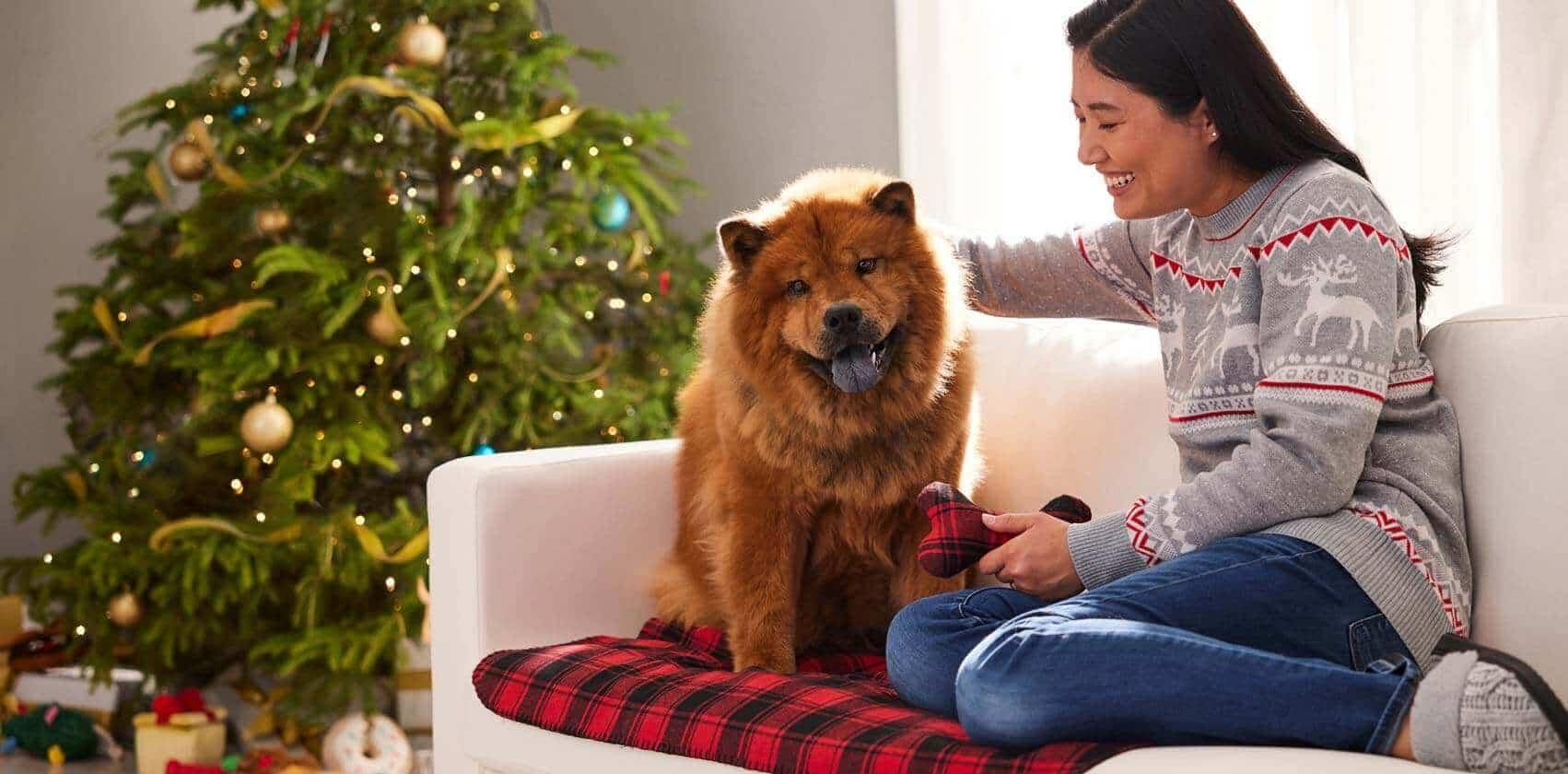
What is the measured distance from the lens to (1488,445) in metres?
1.62

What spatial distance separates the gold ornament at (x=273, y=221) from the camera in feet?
10.3

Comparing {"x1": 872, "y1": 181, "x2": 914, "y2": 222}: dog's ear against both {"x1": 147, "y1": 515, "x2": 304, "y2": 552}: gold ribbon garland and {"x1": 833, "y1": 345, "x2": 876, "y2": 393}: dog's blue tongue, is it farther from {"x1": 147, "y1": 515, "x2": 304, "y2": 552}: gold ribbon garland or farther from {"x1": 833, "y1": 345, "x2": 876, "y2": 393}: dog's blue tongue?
{"x1": 147, "y1": 515, "x2": 304, "y2": 552}: gold ribbon garland

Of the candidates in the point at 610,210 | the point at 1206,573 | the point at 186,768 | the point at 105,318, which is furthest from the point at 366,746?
the point at 1206,573

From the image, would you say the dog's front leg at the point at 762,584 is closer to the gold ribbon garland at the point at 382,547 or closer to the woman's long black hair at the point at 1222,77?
the woman's long black hair at the point at 1222,77

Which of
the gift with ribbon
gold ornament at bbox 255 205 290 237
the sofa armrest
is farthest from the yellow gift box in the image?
the sofa armrest

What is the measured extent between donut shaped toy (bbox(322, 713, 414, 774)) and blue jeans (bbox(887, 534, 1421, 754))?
6.09 ft

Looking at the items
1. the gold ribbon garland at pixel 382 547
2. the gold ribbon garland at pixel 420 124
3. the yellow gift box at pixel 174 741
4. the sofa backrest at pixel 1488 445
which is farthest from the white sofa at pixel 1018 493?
the yellow gift box at pixel 174 741

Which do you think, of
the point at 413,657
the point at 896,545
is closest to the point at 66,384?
the point at 413,657

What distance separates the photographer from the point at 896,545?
2.00 m

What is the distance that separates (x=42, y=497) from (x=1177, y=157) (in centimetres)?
274

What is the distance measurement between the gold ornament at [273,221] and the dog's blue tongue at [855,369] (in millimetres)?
1751

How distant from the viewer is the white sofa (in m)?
1.58

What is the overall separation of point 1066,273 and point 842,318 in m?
0.39

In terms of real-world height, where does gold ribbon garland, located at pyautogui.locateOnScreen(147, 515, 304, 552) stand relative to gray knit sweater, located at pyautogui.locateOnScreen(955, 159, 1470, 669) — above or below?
below
